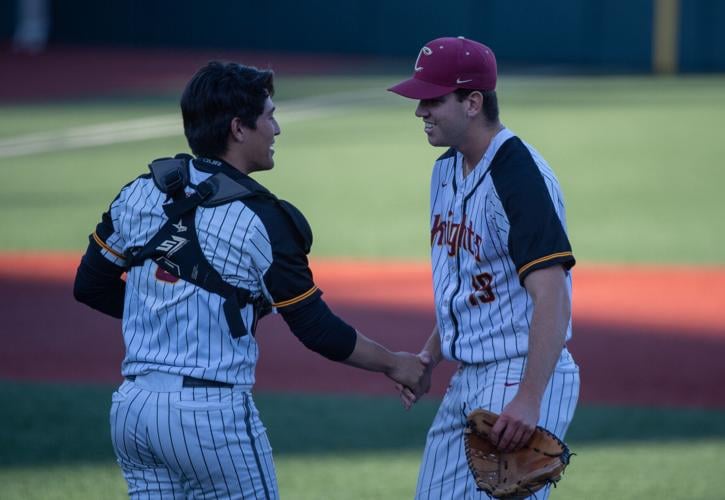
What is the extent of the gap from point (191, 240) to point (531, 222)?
98 centimetres

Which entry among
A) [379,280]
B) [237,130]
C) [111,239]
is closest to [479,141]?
[237,130]

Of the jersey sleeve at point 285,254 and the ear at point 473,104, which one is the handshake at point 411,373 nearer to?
the jersey sleeve at point 285,254

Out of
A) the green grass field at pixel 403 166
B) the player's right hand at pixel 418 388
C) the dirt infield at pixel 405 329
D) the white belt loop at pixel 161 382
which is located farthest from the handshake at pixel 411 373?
the green grass field at pixel 403 166

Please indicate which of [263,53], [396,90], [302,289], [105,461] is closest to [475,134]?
[396,90]

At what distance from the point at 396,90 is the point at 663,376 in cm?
444

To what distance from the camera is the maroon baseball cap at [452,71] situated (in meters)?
3.71

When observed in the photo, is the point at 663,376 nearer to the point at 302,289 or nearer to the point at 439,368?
the point at 439,368

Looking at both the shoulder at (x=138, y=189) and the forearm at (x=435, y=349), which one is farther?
the forearm at (x=435, y=349)

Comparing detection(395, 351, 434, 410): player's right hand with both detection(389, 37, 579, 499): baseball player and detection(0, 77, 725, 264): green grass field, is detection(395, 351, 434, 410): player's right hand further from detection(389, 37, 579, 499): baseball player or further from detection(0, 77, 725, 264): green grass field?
detection(0, 77, 725, 264): green grass field

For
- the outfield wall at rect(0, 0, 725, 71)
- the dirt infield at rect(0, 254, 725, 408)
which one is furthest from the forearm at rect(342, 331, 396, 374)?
the outfield wall at rect(0, 0, 725, 71)

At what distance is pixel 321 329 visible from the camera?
3.49 meters

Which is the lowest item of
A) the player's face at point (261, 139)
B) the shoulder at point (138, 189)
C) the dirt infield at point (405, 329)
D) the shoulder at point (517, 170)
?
the dirt infield at point (405, 329)

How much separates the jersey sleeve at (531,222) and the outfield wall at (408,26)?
24.9 meters

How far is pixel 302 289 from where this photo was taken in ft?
11.1
